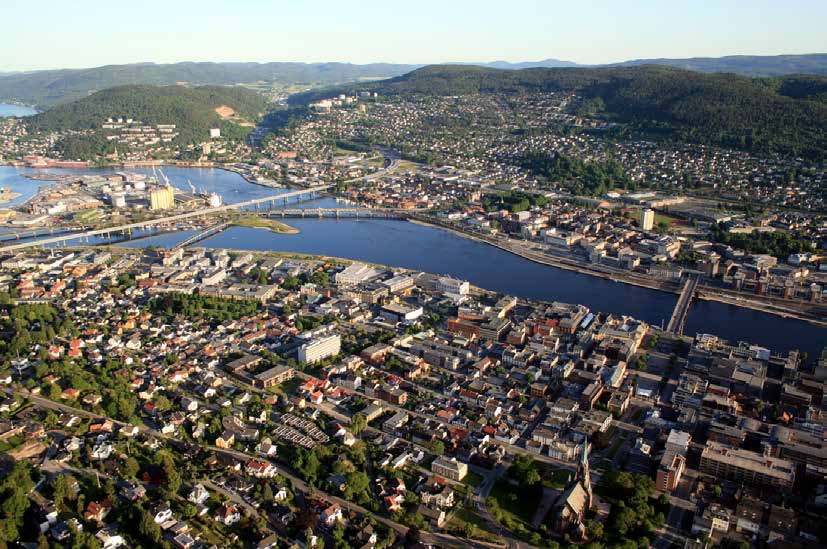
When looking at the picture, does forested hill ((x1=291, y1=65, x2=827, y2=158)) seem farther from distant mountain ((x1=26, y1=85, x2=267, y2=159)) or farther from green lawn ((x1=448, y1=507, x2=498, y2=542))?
green lawn ((x1=448, y1=507, x2=498, y2=542))

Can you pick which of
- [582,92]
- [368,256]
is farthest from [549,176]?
[582,92]

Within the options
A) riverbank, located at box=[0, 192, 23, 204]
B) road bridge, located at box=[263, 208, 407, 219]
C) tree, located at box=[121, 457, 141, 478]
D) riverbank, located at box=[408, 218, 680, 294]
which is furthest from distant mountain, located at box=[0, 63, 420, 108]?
tree, located at box=[121, 457, 141, 478]

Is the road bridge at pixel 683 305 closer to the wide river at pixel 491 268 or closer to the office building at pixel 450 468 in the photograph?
the wide river at pixel 491 268

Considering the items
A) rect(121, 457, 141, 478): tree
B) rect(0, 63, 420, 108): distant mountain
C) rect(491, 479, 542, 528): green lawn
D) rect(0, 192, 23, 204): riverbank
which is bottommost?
rect(491, 479, 542, 528): green lawn

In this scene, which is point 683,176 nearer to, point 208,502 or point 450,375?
point 450,375

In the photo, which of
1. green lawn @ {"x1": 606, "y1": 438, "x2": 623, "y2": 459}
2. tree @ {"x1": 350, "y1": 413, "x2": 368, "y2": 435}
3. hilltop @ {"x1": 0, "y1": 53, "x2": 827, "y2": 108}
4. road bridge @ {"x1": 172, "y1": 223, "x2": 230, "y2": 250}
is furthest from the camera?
hilltop @ {"x1": 0, "y1": 53, "x2": 827, "y2": 108}
